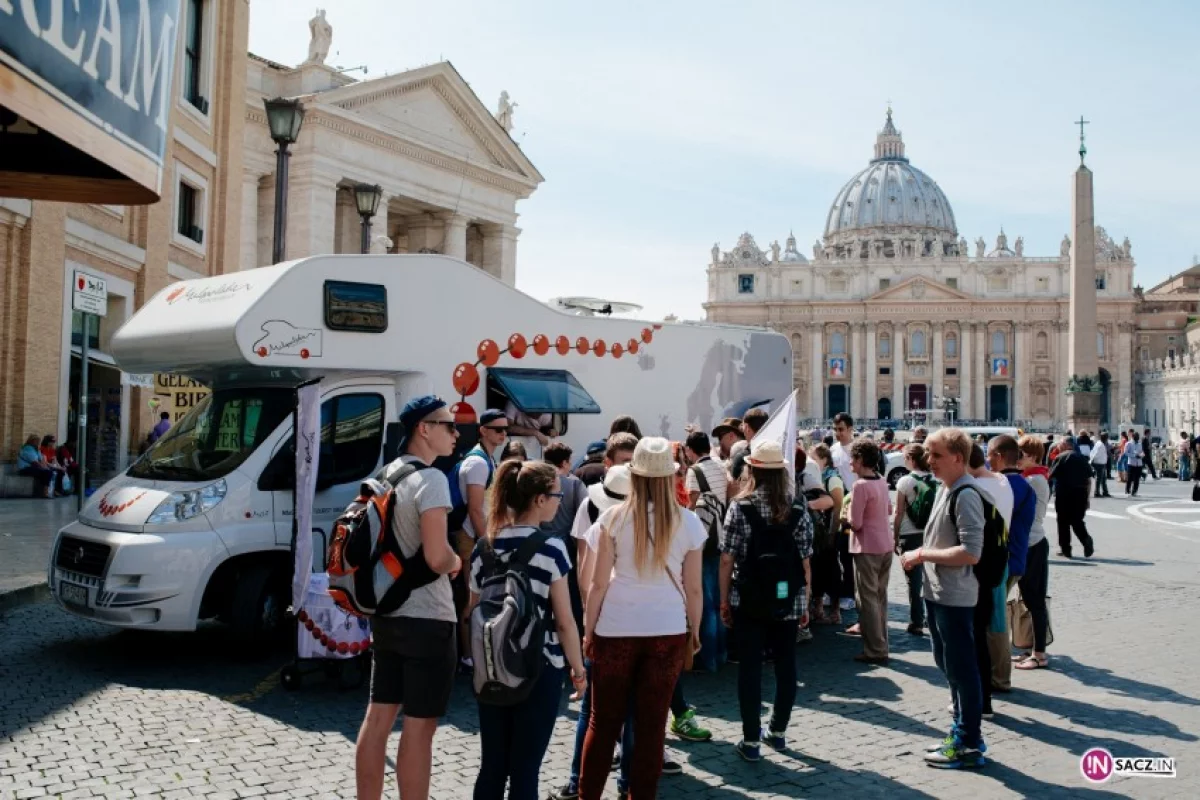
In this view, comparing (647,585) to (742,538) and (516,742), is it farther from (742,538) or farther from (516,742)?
(742,538)

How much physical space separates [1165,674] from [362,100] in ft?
117

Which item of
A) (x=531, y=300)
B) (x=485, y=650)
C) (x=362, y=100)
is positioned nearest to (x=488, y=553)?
(x=485, y=650)

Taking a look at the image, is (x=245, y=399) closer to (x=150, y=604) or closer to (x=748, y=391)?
(x=150, y=604)

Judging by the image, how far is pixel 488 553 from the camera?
14.6 ft

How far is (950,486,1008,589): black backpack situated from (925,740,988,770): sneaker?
874 millimetres

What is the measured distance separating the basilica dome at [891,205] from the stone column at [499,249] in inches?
4133

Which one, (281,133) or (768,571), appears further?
(281,133)

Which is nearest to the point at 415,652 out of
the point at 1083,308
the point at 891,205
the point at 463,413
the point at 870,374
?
the point at 463,413

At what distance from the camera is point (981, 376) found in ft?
367

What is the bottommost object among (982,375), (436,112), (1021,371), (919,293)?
(982,375)

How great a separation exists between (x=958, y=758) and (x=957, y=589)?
0.90 metres

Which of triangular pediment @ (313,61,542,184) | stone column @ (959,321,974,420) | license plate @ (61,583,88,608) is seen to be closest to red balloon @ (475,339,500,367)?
license plate @ (61,583,88,608)

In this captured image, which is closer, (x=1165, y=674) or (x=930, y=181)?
(x=1165, y=674)

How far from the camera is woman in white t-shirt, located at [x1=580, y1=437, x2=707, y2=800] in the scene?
4.58 meters
